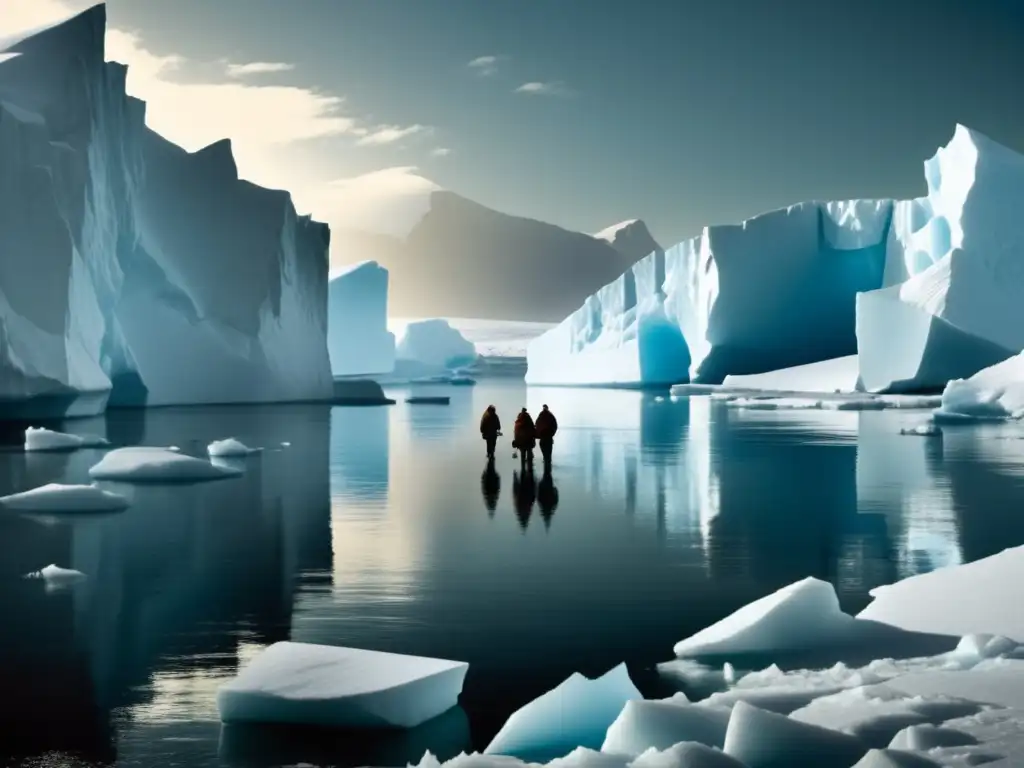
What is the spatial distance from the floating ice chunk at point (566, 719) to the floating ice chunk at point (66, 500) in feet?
19.3

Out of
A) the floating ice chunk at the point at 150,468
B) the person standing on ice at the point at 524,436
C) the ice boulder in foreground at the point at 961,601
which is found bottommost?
the ice boulder in foreground at the point at 961,601

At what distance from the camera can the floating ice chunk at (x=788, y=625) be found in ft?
13.5

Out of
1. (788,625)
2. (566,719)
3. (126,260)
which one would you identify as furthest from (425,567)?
(126,260)

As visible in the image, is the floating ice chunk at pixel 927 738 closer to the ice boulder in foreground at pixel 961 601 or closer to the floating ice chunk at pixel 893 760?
the floating ice chunk at pixel 893 760

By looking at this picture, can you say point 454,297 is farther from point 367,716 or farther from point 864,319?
point 367,716

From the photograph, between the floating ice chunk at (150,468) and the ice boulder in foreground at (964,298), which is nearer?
the floating ice chunk at (150,468)

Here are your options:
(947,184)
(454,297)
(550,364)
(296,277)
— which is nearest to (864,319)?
(947,184)

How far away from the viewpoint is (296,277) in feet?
103

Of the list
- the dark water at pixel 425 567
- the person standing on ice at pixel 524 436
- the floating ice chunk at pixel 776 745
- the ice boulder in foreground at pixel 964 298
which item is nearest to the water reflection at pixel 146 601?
the dark water at pixel 425 567

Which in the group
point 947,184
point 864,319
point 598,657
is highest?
point 947,184

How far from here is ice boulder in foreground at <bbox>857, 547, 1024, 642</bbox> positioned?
170 inches

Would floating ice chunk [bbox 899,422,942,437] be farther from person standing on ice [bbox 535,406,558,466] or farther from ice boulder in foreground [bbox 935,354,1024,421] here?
person standing on ice [bbox 535,406,558,466]

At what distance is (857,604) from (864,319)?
2469 cm

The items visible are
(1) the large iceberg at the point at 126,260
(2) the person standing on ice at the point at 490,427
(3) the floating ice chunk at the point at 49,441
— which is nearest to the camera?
(2) the person standing on ice at the point at 490,427
